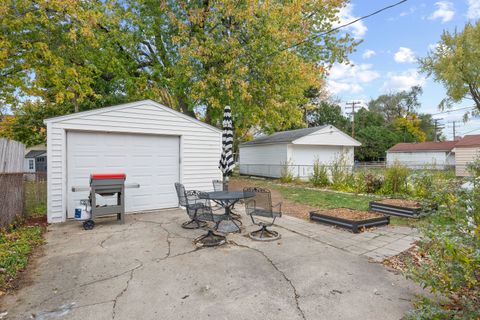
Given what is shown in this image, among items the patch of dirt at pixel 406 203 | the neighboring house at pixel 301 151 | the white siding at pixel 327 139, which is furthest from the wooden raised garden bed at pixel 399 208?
the white siding at pixel 327 139

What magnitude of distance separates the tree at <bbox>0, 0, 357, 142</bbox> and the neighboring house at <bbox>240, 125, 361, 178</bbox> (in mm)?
4479

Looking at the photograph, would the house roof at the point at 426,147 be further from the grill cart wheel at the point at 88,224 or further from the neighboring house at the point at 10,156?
the neighboring house at the point at 10,156

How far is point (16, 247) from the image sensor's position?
14.0 ft

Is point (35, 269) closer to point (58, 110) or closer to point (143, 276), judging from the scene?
point (143, 276)

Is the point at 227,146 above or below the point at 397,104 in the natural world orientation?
below

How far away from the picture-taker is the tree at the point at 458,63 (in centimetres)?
1914

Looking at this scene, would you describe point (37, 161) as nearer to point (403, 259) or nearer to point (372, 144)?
point (403, 259)

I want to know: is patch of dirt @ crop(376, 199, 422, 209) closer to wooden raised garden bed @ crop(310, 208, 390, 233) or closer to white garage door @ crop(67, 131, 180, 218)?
wooden raised garden bed @ crop(310, 208, 390, 233)

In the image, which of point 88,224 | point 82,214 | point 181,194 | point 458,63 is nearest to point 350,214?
point 181,194

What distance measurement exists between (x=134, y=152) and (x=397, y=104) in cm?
4858

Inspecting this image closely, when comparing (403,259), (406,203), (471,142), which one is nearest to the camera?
(403,259)

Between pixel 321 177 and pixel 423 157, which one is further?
pixel 423 157

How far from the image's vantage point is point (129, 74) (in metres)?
12.2

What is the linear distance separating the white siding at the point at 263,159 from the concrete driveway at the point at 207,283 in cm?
1252
